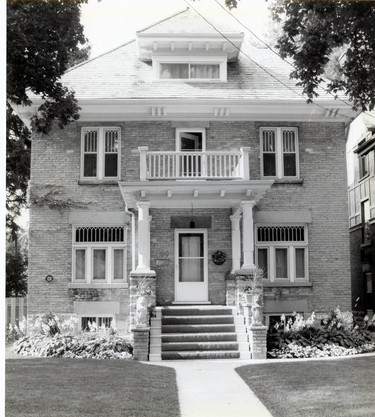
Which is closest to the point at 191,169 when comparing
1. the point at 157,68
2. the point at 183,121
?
the point at 183,121

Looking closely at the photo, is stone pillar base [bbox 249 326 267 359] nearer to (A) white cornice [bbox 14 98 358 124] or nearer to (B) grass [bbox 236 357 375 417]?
(B) grass [bbox 236 357 375 417]

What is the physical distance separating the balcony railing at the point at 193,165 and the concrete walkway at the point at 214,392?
4.44 m

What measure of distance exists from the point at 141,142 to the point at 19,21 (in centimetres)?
718

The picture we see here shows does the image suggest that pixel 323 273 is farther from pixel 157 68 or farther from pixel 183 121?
pixel 157 68

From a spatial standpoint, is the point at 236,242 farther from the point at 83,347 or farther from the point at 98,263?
the point at 83,347

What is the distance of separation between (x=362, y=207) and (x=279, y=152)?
6.29 meters

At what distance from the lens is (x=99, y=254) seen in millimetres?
16547

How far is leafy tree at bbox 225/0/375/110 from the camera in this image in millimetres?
9984

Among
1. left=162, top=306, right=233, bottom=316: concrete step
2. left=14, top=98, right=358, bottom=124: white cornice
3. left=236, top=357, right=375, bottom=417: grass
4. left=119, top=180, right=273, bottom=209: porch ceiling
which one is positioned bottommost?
left=236, top=357, right=375, bottom=417: grass

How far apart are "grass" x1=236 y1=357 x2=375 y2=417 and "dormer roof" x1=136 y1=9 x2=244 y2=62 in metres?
8.83

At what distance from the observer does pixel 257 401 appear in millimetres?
8656

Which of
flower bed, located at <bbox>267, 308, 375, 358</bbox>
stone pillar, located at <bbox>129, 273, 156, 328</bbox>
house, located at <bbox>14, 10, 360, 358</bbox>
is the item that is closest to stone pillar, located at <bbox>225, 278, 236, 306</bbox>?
house, located at <bbox>14, 10, 360, 358</bbox>

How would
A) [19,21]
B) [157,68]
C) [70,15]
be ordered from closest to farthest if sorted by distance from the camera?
[19,21] → [70,15] → [157,68]

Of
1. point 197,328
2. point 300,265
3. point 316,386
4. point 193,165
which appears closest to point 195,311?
point 197,328
